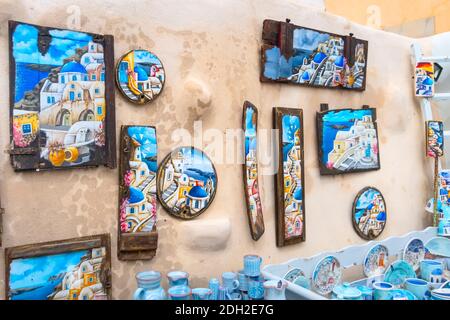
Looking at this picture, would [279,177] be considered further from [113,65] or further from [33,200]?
[33,200]

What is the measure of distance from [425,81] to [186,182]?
1.80m

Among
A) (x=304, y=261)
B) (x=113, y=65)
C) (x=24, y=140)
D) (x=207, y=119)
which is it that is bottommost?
(x=304, y=261)

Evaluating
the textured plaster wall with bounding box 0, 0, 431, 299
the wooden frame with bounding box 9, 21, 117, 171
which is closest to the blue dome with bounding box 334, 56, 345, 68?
→ the textured plaster wall with bounding box 0, 0, 431, 299

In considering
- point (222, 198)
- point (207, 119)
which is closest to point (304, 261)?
point (222, 198)

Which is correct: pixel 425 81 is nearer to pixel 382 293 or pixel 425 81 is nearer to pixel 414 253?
pixel 414 253

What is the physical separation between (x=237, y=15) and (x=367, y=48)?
0.91 meters

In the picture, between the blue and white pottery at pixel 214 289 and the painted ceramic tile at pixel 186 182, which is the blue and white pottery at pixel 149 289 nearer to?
the blue and white pottery at pixel 214 289

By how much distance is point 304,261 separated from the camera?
1859 mm

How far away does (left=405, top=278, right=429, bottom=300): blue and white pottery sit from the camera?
5.36ft

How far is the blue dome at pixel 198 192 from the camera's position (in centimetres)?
161

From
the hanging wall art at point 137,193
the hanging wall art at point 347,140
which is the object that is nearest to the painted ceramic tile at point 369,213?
the hanging wall art at point 347,140

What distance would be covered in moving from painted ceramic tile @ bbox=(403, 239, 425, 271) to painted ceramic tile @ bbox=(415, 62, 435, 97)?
0.92 m

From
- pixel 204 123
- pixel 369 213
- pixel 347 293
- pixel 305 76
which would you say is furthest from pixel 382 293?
pixel 305 76

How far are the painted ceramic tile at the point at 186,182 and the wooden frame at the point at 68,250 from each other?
0.88 ft
